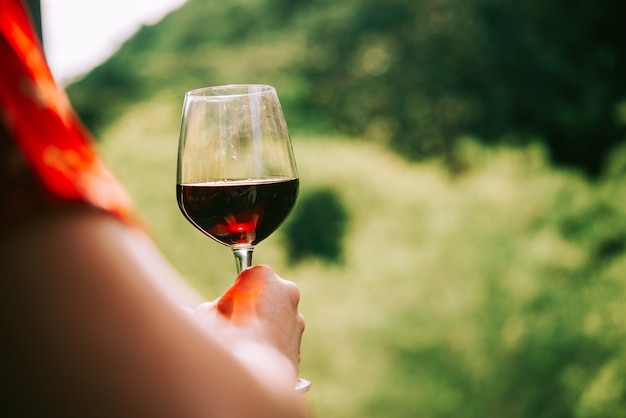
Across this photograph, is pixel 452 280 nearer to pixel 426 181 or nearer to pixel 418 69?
pixel 426 181

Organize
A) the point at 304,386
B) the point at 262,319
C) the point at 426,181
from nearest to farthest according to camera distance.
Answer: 1. the point at 262,319
2. the point at 304,386
3. the point at 426,181

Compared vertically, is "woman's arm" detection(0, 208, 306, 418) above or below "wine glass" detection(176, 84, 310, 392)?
below

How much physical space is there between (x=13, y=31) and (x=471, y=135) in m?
4.11

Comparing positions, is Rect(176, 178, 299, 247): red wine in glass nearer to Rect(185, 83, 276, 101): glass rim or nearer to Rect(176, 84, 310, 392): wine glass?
Rect(176, 84, 310, 392): wine glass

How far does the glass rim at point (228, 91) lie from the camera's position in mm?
942

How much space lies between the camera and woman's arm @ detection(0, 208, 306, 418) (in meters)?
0.43

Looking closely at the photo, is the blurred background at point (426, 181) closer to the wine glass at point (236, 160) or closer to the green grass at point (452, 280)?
the green grass at point (452, 280)

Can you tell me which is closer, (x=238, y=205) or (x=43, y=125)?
(x=43, y=125)

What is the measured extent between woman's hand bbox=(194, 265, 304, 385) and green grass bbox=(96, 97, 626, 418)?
258cm

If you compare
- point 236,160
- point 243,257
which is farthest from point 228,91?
point 243,257

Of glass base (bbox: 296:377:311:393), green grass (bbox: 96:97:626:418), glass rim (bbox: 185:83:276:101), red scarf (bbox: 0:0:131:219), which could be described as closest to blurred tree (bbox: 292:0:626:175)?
green grass (bbox: 96:97:626:418)

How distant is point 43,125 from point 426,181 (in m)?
3.50

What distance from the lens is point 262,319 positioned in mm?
676

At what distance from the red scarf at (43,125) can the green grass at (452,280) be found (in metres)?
2.87
